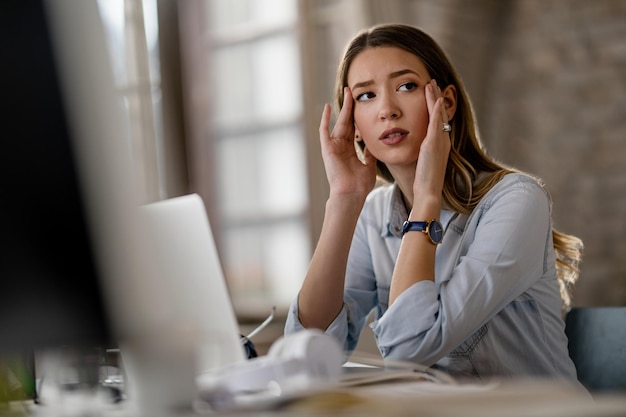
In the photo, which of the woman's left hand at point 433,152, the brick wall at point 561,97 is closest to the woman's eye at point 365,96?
the woman's left hand at point 433,152

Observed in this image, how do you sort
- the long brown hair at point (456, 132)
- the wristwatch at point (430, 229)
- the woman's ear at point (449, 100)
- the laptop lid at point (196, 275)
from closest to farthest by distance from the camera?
the laptop lid at point (196, 275) → the wristwatch at point (430, 229) → the long brown hair at point (456, 132) → the woman's ear at point (449, 100)

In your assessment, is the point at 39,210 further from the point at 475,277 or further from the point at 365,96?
the point at 365,96

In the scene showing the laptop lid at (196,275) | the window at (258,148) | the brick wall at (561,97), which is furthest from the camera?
the brick wall at (561,97)

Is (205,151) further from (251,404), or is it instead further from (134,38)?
(251,404)

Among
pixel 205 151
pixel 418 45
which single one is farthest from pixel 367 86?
pixel 205 151

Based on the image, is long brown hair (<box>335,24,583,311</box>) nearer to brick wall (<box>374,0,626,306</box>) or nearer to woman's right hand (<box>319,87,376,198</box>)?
woman's right hand (<box>319,87,376,198</box>)

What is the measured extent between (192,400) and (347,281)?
113 centimetres

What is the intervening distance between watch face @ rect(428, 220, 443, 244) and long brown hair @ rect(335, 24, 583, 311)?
0.58ft

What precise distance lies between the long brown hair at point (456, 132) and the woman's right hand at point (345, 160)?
0.24 ft

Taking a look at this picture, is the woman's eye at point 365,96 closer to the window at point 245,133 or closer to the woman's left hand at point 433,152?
the woman's left hand at point 433,152

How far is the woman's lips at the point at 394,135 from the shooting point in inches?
68.2

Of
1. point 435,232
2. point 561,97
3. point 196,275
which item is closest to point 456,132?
point 435,232

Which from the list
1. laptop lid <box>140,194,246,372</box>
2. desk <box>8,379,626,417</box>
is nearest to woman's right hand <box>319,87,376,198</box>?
laptop lid <box>140,194,246,372</box>

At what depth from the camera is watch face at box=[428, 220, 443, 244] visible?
150cm
